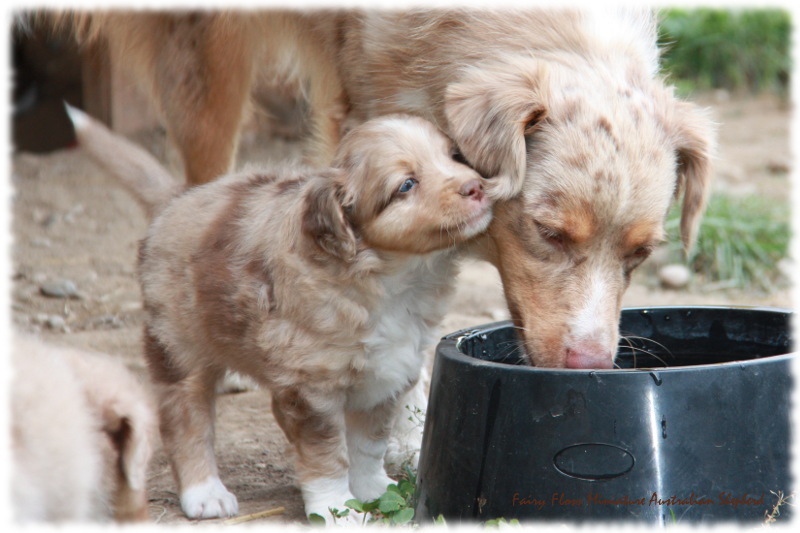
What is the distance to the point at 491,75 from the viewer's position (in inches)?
134

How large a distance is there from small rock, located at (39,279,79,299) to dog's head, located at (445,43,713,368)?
317 centimetres

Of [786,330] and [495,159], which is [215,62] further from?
[786,330]

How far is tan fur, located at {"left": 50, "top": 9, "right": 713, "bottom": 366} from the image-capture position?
315 cm

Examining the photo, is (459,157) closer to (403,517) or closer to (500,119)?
(500,119)

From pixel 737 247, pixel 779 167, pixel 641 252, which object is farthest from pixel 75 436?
pixel 779 167

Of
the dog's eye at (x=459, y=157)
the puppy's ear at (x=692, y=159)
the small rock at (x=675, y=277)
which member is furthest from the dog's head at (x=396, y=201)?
the small rock at (x=675, y=277)

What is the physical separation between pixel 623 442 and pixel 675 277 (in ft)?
12.6

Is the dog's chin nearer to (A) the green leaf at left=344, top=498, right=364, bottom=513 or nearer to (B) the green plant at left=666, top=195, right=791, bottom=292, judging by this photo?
(A) the green leaf at left=344, top=498, right=364, bottom=513

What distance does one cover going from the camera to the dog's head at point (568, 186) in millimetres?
3127

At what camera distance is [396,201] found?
2961 millimetres

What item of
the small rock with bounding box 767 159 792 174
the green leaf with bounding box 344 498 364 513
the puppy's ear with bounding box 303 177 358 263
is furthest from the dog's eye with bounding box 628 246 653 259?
the small rock with bounding box 767 159 792 174

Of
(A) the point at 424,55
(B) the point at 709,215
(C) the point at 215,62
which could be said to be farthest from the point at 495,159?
(B) the point at 709,215

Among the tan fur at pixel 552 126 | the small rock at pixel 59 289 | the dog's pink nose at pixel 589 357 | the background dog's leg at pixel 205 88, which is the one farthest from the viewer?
the small rock at pixel 59 289

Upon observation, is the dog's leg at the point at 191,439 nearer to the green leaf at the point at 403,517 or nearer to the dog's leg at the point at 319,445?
the dog's leg at the point at 319,445
